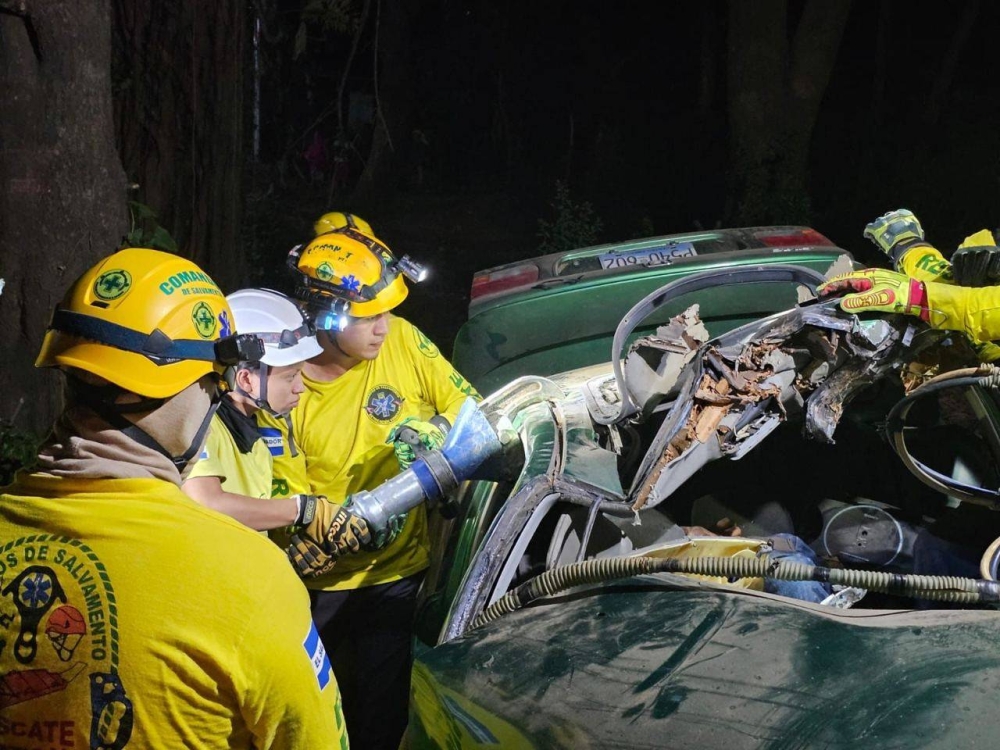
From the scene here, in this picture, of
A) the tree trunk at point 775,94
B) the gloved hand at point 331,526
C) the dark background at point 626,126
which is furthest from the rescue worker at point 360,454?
the tree trunk at point 775,94

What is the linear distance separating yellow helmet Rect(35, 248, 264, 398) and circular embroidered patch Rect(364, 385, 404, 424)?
4.87 feet

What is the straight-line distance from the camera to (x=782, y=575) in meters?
2.35

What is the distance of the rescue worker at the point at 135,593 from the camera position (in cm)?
173

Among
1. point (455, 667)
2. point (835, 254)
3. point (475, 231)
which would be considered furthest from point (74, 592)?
point (475, 231)

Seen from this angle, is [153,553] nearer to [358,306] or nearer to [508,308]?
[358,306]

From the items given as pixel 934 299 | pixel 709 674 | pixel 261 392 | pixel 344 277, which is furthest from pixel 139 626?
pixel 934 299

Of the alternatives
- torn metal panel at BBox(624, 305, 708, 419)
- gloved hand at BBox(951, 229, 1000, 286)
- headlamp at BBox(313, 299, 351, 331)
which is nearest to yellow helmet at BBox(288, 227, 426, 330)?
headlamp at BBox(313, 299, 351, 331)

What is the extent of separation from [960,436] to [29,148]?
4056mm

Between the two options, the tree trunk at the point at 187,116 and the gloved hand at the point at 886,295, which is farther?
the tree trunk at the point at 187,116

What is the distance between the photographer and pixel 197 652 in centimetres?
173

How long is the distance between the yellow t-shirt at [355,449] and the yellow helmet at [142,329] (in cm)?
133

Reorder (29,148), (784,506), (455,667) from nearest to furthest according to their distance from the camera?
(455,667), (784,506), (29,148)

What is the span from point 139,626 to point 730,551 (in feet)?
6.04

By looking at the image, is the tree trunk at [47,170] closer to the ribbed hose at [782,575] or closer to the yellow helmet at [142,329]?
the yellow helmet at [142,329]
